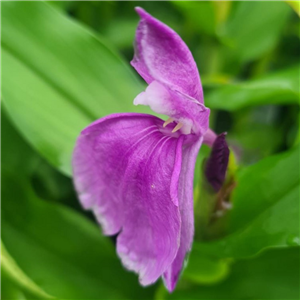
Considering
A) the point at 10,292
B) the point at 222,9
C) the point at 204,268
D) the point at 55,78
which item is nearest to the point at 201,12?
the point at 222,9

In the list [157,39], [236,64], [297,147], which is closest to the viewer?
[157,39]

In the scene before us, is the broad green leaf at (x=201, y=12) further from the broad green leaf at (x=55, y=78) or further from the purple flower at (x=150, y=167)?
the purple flower at (x=150, y=167)

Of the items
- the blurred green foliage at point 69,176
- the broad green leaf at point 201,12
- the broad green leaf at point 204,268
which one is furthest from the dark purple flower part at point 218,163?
the broad green leaf at point 201,12

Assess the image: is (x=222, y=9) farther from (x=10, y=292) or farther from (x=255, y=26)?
(x=10, y=292)

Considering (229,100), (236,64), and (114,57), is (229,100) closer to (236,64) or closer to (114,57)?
(114,57)

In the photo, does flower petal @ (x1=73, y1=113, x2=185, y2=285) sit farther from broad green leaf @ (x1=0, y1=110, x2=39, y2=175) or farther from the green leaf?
broad green leaf @ (x1=0, y1=110, x2=39, y2=175)

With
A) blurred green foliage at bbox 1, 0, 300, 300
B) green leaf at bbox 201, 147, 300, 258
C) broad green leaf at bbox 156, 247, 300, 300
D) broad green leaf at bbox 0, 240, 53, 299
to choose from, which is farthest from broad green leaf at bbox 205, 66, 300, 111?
broad green leaf at bbox 0, 240, 53, 299

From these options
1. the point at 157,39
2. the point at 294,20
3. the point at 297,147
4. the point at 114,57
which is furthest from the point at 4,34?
the point at 294,20
